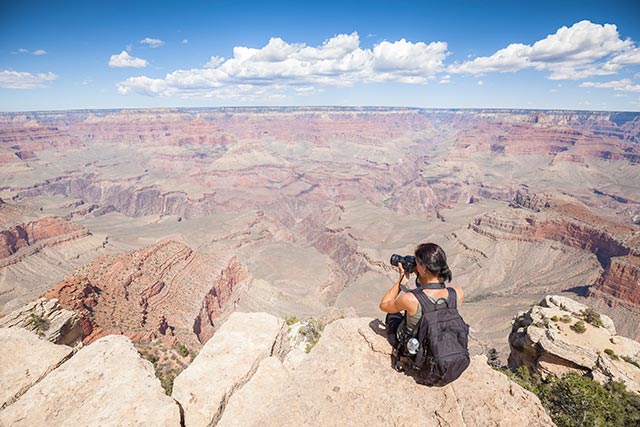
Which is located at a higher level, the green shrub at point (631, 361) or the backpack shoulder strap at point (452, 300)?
the backpack shoulder strap at point (452, 300)

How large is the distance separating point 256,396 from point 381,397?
17.6 feet

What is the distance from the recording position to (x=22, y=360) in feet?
39.8

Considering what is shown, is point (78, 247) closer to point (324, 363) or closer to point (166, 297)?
point (166, 297)

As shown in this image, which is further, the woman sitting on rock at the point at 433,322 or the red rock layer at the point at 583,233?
the red rock layer at the point at 583,233

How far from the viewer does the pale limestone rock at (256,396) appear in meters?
10.2

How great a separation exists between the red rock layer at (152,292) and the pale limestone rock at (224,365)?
17.3 meters

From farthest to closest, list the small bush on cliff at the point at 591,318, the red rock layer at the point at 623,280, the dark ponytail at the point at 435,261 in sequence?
the red rock layer at the point at 623,280 → the small bush on cliff at the point at 591,318 → the dark ponytail at the point at 435,261

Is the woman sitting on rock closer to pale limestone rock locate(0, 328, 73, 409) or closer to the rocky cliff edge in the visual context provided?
the rocky cliff edge

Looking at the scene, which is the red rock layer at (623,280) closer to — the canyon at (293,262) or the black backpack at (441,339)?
the canyon at (293,262)

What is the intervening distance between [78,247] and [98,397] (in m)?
98.0

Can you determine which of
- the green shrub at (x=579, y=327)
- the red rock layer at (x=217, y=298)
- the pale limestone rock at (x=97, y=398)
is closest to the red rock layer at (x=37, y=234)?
the red rock layer at (x=217, y=298)

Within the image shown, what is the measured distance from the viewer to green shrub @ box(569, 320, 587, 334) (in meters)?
25.5

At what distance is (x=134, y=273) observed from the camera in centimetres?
4300

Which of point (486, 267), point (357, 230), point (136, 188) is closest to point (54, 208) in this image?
point (136, 188)
